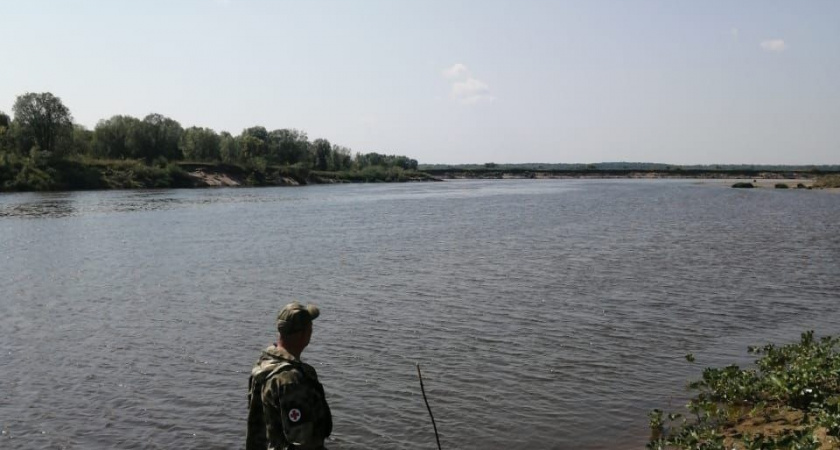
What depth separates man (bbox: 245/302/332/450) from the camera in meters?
5.73

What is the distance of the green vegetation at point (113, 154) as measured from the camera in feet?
383

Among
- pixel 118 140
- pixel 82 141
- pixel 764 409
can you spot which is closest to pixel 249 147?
pixel 118 140

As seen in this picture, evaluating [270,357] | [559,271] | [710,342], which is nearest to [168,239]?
[559,271]

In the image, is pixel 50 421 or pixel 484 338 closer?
pixel 50 421

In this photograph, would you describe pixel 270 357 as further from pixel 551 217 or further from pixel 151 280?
pixel 551 217

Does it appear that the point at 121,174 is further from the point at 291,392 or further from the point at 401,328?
the point at 291,392

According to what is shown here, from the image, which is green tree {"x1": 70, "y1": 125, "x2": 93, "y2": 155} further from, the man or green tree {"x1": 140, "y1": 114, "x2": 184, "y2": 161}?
the man

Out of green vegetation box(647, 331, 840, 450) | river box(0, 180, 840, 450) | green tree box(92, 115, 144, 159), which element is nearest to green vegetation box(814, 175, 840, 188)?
river box(0, 180, 840, 450)

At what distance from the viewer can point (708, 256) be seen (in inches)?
1371

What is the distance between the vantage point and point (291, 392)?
571 cm

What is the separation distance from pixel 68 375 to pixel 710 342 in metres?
15.8

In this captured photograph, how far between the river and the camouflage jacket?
230 inches

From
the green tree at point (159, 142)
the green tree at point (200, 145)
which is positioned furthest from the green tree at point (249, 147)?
the green tree at point (159, 142)

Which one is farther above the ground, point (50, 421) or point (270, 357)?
point (270, 357)
